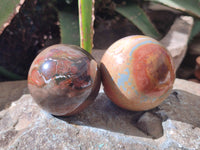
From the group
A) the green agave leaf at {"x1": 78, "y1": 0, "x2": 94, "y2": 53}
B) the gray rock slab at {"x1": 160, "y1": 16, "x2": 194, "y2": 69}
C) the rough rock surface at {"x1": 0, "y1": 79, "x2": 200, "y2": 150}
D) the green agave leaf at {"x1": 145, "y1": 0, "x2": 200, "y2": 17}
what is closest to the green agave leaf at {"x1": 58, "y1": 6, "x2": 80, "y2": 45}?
the green agave leaf at {"x1": 78, "y1": 0, "x2": 94, "y2": 53}

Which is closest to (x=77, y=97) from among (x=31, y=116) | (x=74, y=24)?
(x=31, y=116)

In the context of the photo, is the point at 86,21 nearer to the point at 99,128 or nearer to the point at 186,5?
the point at 99,128

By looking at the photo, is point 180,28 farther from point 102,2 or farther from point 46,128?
point 46,128

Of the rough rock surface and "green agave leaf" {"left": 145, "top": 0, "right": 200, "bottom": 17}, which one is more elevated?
"green agave leaf" {"left": 145, "top": 0, "right": 200, "bottom": 17}

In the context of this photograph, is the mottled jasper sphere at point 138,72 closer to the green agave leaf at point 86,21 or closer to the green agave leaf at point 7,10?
the green agave leaf at point 86,21

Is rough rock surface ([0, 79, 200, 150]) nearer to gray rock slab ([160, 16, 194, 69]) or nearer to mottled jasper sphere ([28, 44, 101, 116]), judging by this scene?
mottled jasper sphere ([28, 44, 101, 116])
